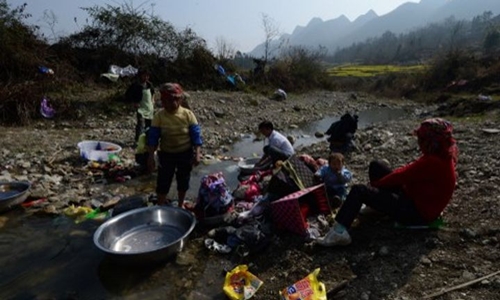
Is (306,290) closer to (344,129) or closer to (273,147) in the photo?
(273,147)

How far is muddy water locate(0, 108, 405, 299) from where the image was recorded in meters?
3.80

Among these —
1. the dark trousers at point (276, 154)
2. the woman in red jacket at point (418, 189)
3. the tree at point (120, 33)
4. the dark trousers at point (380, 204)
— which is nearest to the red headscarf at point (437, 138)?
the woman in red jacket at point (418, 189)

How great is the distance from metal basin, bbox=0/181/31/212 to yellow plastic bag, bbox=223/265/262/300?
365 centimetres

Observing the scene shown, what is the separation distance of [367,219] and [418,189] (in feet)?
2.96

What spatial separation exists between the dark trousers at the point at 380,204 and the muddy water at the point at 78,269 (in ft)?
4.66

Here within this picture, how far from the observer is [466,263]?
12.0ft

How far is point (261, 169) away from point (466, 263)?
4.02 meters

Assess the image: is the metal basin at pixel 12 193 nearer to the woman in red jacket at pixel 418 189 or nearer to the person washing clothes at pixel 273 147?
the person washing clothes at pixel 273 147

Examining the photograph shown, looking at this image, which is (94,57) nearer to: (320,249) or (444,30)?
(320,249)

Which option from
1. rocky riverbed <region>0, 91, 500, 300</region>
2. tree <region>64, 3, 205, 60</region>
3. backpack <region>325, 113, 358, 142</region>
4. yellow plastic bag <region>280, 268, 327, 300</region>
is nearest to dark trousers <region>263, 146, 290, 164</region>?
rocky riverbed <region>0, 91, 500, 300</region>

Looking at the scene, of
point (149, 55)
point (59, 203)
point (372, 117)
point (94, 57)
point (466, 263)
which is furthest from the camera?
point (372, 117)

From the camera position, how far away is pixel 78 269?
420 cm

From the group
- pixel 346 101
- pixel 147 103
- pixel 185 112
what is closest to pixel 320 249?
pixel 185 112

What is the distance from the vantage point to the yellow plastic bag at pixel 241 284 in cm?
362
